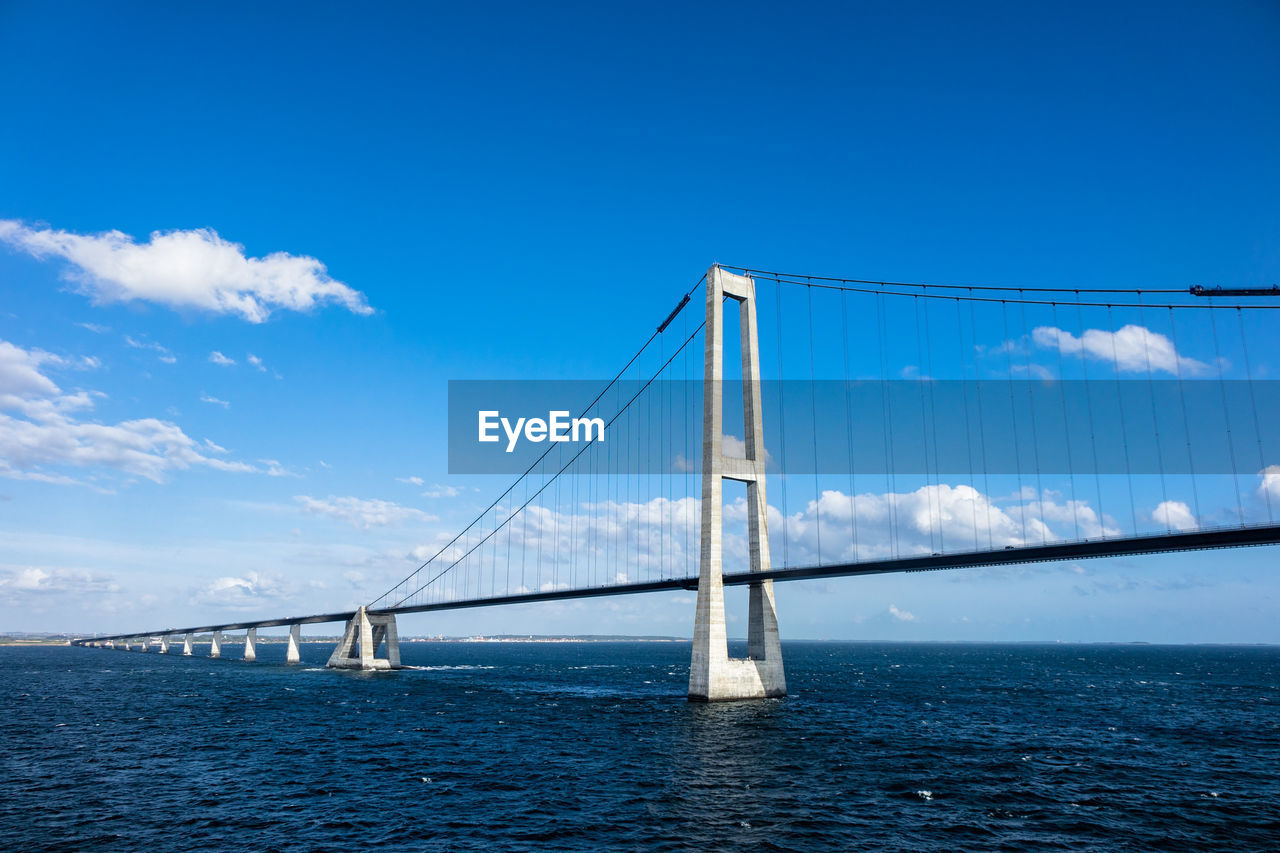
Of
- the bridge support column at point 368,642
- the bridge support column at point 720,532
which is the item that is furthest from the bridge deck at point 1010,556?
the bridge support column at point 368,642

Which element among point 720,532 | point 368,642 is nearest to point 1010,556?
point 720,532

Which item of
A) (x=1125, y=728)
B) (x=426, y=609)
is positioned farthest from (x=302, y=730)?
(x=426, y=609)

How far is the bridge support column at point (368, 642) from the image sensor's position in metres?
119

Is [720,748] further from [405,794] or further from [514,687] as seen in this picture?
Answer: [514,687]

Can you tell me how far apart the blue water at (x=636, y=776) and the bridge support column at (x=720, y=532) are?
2.33 m

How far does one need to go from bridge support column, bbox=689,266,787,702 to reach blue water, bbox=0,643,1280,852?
2.33 m

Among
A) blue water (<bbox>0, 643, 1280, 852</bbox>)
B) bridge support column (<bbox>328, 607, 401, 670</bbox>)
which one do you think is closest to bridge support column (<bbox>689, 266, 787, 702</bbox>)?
blue water (<bbox>0, 643, 1280, 852</bbox>)

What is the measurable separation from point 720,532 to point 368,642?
82.6 metres

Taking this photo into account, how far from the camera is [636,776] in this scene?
110 feet

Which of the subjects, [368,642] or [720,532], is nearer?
[720,532]

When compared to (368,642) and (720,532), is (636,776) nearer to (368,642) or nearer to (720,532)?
(720,532)

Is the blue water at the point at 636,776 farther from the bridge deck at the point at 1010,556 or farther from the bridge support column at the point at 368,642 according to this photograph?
the bridge support column at the point at 368,642

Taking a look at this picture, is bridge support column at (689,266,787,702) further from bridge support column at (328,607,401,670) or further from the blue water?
bridge support column at (328,607,401,670)

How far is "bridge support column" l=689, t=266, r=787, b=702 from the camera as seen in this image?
5712 centimetres
